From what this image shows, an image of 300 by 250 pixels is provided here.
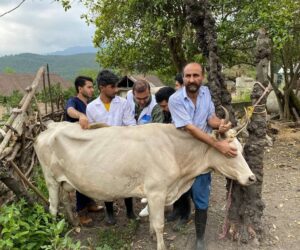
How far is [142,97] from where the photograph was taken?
4645 millimetres

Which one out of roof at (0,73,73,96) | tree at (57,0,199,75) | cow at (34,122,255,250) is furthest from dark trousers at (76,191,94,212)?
roof at (0,73,73,96)

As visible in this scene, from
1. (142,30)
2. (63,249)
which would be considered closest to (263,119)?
(63,249)

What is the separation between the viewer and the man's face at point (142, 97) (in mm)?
4632

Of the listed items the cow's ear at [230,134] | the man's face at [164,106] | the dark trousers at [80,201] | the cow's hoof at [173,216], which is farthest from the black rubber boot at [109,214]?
the cow's ear at [230,134]

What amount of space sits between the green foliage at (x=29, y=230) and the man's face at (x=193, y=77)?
69.4 inches

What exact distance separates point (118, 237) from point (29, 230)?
1.02 meters

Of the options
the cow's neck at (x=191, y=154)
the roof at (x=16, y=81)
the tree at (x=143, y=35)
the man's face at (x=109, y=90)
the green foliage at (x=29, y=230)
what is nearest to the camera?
the green foliage at (x=29, y=230)

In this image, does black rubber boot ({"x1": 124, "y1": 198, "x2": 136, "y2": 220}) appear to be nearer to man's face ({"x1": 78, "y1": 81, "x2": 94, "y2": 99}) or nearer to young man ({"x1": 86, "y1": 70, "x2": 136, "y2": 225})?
young man ({"x1": 86, "y1": 70, "x2": 136, "y2": 225})

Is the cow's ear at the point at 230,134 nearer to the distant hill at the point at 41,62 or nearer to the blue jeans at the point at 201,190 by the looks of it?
the blue jeans at the point at 201,190

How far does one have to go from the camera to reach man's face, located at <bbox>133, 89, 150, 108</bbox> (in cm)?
463

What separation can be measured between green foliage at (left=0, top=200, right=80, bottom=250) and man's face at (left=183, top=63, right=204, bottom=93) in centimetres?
176

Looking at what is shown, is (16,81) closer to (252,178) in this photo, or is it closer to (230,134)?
(230,134)

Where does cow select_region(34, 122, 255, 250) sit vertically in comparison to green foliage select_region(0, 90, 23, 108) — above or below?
above

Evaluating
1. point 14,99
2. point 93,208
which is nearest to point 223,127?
point 93,208
